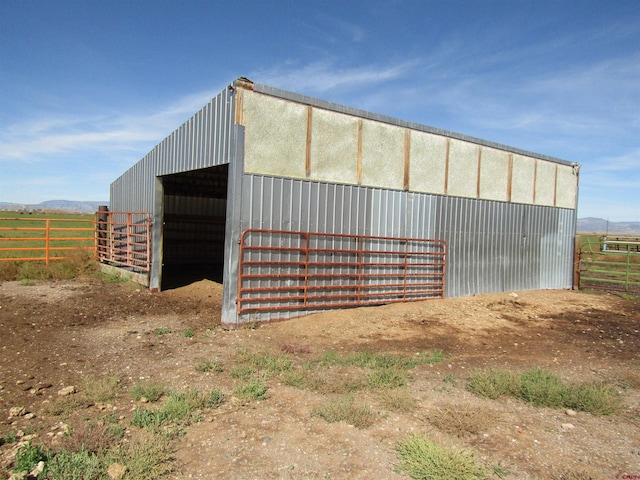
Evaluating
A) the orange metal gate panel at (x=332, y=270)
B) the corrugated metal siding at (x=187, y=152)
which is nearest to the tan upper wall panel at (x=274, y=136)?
the corrugated metal siding at (x=187, y=152)

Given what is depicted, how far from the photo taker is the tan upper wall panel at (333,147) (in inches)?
383

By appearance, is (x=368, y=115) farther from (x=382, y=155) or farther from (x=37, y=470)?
(x=37, y=470)

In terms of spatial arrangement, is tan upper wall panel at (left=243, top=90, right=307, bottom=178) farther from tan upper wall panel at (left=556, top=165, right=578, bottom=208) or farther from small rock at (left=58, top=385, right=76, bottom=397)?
tan upper wall panel at (left=556, top=165, right=578, bottom=208)

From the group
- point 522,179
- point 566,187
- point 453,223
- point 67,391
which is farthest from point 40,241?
point 566,187

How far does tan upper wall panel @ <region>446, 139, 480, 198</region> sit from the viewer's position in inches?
498

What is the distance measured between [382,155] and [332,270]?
3.31 metres

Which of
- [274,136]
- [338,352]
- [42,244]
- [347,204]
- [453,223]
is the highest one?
[274,136]

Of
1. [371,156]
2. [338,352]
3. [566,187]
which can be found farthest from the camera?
[566,187]

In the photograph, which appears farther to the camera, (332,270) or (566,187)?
(566,187)

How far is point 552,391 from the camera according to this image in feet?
17.8

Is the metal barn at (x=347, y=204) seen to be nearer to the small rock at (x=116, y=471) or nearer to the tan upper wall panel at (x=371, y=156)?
the tan upper wall panel at (x=371, y=156)

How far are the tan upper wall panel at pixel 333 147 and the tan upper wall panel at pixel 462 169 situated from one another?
3.73 m

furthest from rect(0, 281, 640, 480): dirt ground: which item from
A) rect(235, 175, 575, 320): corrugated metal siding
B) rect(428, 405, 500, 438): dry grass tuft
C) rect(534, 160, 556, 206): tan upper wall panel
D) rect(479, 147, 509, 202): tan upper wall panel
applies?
rect(534, 160, 556, 206): tan upper wall panel

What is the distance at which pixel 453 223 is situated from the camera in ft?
42.0
